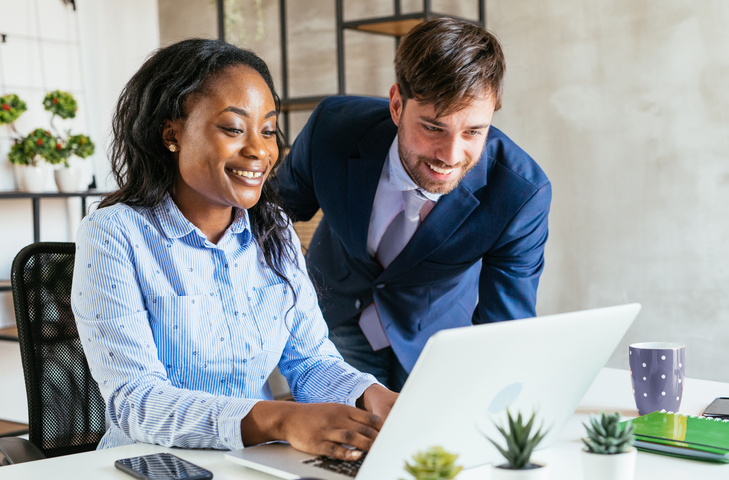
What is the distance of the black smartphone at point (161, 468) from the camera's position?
0.89 m

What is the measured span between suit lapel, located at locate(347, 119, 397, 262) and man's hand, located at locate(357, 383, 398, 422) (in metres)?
0.63

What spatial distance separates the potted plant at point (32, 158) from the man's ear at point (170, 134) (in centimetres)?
224

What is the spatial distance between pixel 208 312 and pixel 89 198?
2646 mm

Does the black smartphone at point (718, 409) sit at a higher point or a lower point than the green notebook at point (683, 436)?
lower

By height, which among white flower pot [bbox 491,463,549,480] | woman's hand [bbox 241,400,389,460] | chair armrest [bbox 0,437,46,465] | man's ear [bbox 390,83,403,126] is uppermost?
man's ear [bbox 390,83,403,126]

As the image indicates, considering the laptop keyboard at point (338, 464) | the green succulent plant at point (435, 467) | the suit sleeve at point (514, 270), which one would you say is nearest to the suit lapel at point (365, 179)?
the suit sleeve at point (514, 270)

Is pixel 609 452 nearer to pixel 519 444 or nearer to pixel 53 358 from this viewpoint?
pixel 519 444

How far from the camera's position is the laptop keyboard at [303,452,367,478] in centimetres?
88

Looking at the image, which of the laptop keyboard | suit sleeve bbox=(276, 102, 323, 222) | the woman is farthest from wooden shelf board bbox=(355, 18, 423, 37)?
the laptop keyboard

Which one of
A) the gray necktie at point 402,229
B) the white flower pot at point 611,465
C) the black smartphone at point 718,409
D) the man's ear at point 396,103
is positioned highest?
the man's ear at point 396,103

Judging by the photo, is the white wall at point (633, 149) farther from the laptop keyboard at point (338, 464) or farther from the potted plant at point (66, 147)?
the laptop keyboard at point (338, 464)

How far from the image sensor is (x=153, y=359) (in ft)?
3.71

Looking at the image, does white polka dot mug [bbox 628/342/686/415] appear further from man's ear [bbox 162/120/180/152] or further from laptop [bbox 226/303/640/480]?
man's ear [bbox 162/120/180/152]

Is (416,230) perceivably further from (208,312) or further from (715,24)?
(715,24)
